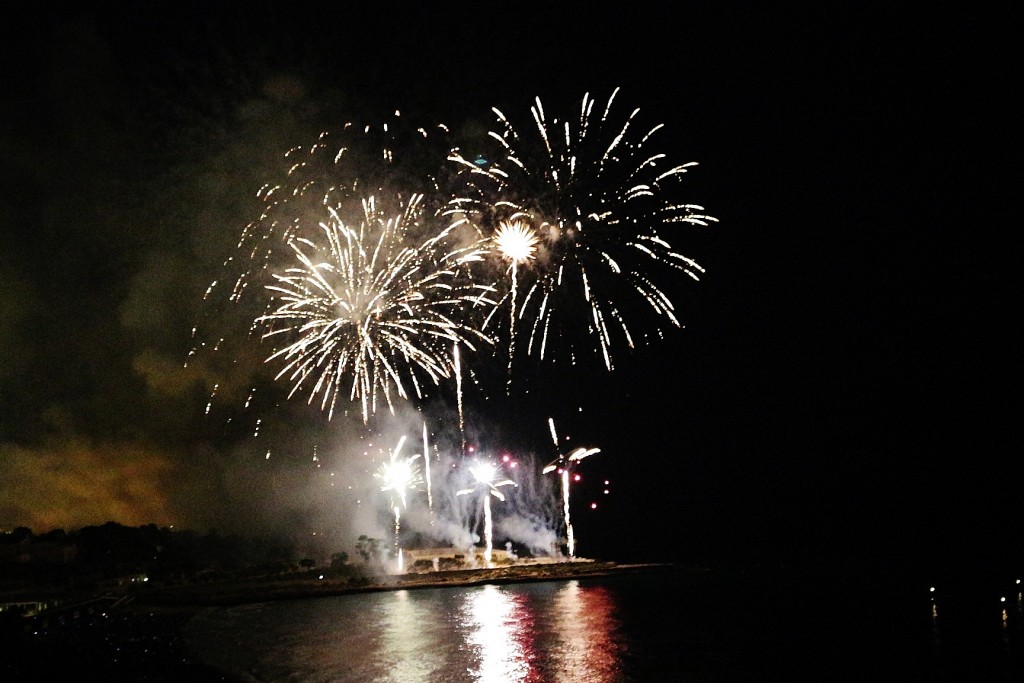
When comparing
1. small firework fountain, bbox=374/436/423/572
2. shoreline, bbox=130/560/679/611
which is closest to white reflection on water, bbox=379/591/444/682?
shoreline, bbox=130/560/679/611

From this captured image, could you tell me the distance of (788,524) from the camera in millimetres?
73188

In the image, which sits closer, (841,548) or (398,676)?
(398,676)

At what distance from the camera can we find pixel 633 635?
18.2m

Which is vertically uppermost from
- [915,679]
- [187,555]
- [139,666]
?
[187,555]

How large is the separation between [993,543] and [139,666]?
63.1 metres

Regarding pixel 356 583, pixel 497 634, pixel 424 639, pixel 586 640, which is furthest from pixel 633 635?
pixel 356 583

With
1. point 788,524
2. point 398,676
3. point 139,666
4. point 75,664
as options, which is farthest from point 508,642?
point 788,524

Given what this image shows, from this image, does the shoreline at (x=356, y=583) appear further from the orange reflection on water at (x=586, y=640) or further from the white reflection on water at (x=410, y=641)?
the orange reflection on water at (x=586, y=640)

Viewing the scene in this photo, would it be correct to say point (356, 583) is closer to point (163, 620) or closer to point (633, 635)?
point (163, 620)

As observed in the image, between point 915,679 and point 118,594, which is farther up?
point 118,594

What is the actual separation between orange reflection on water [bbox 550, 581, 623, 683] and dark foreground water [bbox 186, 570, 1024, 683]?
45mm

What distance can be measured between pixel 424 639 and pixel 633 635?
5.11m

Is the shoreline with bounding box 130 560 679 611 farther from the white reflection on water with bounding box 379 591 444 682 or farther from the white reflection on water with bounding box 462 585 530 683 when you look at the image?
the white reflection on water with bounding box 379 591 444 682

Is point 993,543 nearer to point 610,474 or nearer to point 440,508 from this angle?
point 610,474
